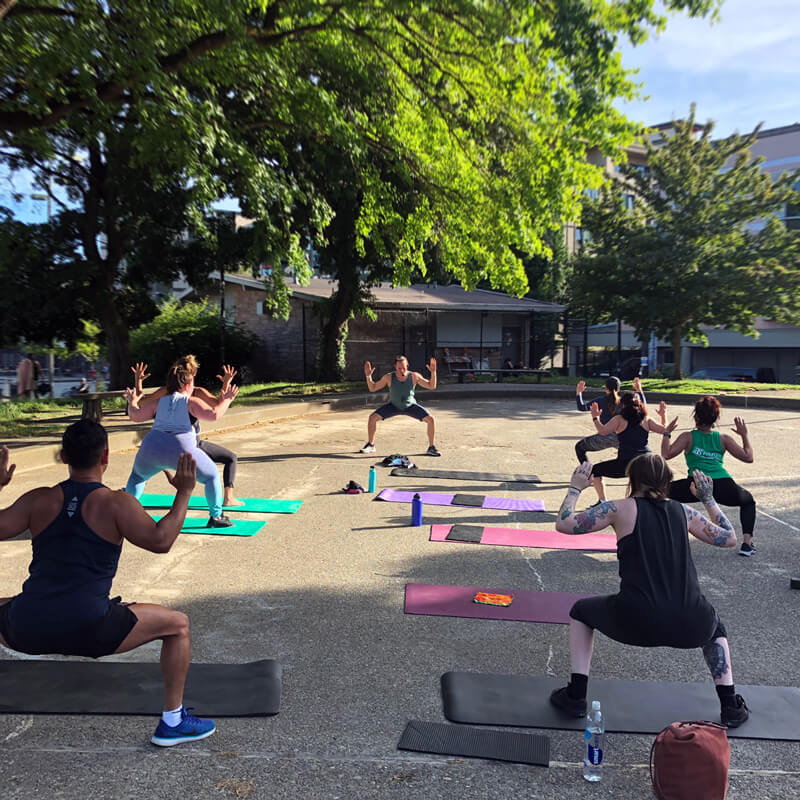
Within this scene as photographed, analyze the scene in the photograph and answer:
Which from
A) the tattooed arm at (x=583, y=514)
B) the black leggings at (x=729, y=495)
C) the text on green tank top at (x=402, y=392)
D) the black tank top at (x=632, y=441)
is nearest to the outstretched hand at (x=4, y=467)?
the tattooed arm at (x=583, y=514)

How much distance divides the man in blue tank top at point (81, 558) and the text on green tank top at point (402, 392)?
29.7 ft

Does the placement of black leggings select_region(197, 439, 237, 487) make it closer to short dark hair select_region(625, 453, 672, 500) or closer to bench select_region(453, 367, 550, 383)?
short dark hair select_region(625, 453, 672, 500)

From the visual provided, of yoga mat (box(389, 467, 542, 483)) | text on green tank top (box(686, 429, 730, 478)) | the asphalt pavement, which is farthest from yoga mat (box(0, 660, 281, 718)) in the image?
yoga mat (box(389, 467, 542, 483))

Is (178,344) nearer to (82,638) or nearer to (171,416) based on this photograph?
(171,416)

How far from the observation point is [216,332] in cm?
2795

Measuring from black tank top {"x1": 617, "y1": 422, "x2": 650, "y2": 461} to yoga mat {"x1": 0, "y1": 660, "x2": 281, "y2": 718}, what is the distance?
16.6ft

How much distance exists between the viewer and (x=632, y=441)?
26.2 ft

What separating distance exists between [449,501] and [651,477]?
224 inches

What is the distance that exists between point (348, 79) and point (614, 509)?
41.6ft

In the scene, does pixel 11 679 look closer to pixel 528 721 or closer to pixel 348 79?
pixel 528 721

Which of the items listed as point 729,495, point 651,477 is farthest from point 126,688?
point 729,495

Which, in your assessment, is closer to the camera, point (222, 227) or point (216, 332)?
point (222, 227)

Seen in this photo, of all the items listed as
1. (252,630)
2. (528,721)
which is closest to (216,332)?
(252,630)

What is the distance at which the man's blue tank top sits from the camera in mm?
7121
